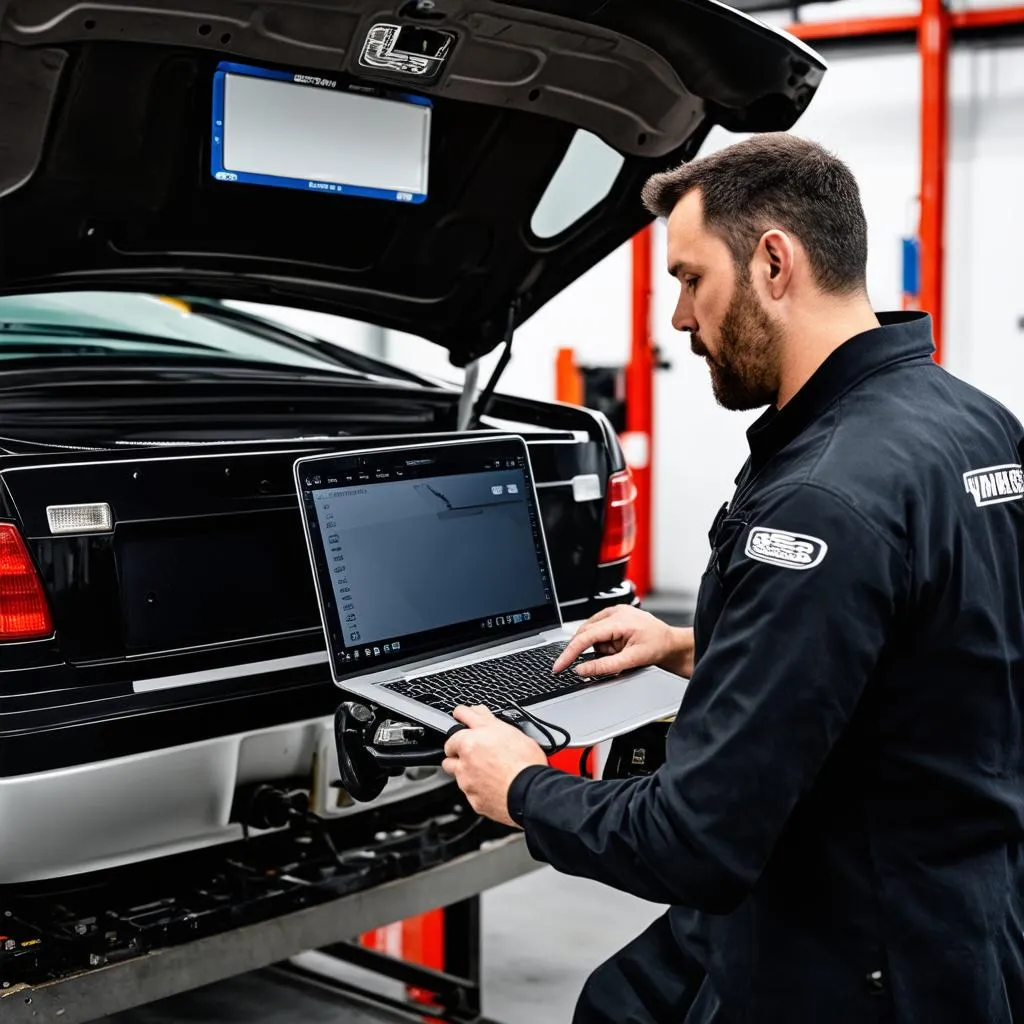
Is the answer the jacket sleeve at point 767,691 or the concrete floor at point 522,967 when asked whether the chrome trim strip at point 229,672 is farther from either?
the concrete floor at point 522,967

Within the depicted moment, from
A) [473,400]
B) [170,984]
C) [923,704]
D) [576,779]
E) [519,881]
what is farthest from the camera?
[519,881]

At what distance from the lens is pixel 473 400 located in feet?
9.84

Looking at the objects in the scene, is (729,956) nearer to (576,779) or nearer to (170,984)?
(576,779)

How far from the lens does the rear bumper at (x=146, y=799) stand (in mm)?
1958

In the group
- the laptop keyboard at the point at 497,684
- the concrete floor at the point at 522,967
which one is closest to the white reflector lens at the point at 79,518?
the laptop keyboard at the point at 497,684

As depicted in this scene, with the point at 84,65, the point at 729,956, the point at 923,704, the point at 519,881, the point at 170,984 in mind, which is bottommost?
the point at 519,881

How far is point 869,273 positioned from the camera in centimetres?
673

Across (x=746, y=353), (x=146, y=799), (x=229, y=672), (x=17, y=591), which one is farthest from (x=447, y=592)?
(x=746, y=353)

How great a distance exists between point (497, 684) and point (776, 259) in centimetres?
86

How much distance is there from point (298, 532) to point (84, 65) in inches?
33.1

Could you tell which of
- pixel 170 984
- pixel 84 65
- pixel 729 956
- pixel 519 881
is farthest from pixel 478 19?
pixel 519 881

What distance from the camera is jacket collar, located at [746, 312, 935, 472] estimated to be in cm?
159

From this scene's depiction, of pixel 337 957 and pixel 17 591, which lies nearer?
pixel 17 591

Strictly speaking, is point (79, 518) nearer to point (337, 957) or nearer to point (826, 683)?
point (826, 683)
